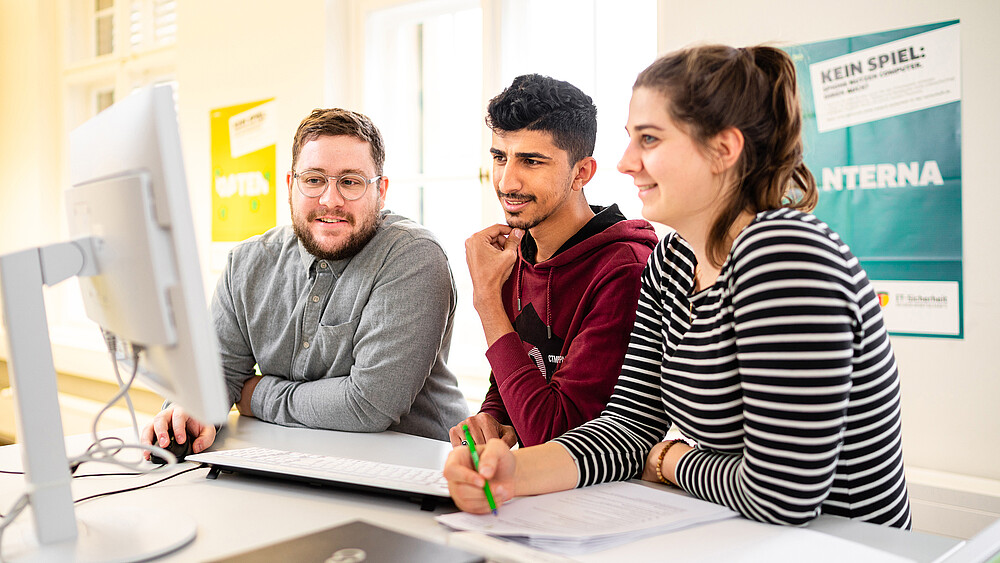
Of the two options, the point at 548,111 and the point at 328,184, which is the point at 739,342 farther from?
the point at 328,184

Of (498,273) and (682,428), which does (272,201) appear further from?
(682,428)

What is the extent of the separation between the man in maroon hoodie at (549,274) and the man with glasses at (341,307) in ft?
0.52

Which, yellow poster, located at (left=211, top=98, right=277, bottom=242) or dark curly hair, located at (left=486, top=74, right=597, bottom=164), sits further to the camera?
yellow poster, located at (left=211, top=98, right=277, bottom=242)

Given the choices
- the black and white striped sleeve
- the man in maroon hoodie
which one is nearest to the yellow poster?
the man in maroon hoodie

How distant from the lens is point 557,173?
5.32 feet

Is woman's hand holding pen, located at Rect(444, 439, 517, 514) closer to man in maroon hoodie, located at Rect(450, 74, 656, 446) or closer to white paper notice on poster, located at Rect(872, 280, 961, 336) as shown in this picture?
man in maroon hoodie, located at Rect(450, 74, 656, 446)

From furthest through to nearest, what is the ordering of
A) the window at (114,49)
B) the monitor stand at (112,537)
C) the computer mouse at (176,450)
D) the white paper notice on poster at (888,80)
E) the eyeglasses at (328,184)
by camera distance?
1. the window at (114,49)
2. the eyeglasses at (328,184)
3. the white paper notice on poster at (888,80)
4. the computer mouse at (176,450)
5. the monitor stand at (112,537)

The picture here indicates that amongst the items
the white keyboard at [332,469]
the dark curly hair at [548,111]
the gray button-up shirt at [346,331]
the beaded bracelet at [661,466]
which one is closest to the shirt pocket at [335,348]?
the gray button-up shirt at [346,331]

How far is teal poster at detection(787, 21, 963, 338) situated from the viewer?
170cm

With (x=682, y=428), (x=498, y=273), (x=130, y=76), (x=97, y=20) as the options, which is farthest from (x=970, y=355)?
(x=97, y=20)

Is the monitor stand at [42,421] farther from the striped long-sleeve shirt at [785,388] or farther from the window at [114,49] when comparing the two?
the window at [114,49]

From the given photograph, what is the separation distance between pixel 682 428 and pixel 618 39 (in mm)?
1737

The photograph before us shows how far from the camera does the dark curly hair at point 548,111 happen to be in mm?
1595

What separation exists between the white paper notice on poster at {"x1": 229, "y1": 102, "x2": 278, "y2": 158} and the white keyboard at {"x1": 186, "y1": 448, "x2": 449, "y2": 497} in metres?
2.31
